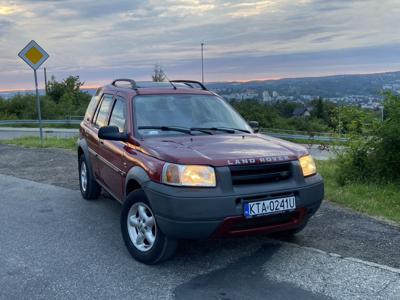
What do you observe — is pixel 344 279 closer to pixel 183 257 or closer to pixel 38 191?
pixel 183 257

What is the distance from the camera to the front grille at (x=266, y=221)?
13.8 feet

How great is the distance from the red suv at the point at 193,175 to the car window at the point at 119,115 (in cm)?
2

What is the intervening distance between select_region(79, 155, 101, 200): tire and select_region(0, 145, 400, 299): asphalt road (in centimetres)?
57

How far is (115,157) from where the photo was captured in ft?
17.9

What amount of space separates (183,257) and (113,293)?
98cm

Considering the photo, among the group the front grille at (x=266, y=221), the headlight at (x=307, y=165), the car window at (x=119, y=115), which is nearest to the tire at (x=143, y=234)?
the front grille at (x=266, y=221)

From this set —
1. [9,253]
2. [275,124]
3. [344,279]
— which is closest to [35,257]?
[9,253]

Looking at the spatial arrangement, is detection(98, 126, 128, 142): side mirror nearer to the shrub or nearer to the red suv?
the red suv

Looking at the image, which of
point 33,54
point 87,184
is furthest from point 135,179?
point 33,54

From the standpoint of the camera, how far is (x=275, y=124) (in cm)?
4959

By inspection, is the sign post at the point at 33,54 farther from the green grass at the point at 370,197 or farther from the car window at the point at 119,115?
the green grass at the point at 370,197

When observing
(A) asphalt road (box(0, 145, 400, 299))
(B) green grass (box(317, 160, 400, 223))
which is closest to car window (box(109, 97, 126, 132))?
(A) asphalt road (box(0, 145, 400, 299))

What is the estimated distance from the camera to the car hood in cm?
419

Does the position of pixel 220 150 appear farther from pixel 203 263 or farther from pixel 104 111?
pixel 104 111
